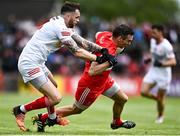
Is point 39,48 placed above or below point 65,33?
below

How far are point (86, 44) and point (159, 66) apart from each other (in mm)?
6475

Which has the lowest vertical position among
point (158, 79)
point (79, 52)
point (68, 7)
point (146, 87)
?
point (146, 87)

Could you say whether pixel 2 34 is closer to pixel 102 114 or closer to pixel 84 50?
pixel 102 114

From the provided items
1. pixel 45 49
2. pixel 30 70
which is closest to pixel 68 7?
pixel 45 49

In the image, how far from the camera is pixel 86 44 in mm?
14859

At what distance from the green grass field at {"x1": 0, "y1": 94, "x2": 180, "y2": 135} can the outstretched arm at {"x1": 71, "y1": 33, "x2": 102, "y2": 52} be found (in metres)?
1.65

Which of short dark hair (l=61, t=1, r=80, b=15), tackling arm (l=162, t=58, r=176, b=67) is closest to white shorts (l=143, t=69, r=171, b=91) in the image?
tackling arm (l=162, t=58, r=176, b=67)

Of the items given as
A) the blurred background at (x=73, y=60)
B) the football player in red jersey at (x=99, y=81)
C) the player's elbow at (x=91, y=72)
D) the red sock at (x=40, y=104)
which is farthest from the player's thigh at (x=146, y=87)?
the blurred background at (x=73, y=60)

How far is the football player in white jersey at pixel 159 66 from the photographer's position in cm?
2045

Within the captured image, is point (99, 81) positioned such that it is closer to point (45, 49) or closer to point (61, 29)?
point (45, 49)

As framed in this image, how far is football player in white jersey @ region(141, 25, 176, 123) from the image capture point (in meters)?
20.5

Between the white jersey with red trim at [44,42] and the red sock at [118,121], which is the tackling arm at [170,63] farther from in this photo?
the white jersey with red trim at [44,42]

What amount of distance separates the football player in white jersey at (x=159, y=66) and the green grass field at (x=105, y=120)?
0.65 metres

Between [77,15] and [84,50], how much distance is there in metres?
0.73
